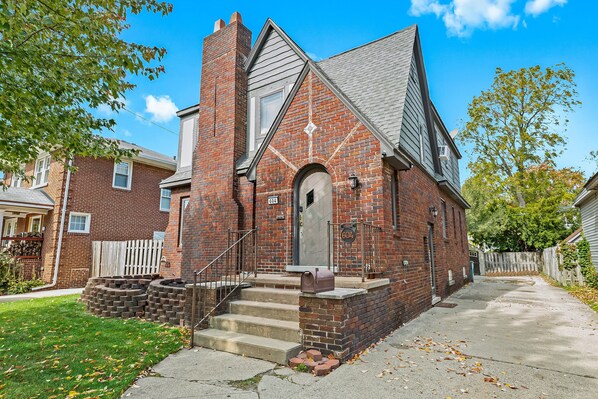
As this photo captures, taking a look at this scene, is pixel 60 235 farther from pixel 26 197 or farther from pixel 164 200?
pixel 164 200

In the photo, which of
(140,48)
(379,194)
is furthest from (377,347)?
(140,48)

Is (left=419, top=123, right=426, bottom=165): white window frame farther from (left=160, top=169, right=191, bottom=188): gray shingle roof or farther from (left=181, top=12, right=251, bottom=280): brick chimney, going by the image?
(left=160, top=169, right=191, bottom=188): gray shingle roof

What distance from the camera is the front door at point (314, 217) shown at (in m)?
7.12

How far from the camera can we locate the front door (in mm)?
7117

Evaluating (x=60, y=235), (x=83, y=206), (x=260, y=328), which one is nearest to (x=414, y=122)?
(x=260, y=328)

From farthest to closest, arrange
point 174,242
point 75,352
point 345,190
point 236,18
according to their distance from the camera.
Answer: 1. point 174,242
2. point 236,18
3. point 345,190
4. point 75,352

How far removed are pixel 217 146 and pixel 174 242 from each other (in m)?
3.72

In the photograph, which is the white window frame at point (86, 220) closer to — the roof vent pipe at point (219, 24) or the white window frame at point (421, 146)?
the roof vent pipe at point (219, 24)

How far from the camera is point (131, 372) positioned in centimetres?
401

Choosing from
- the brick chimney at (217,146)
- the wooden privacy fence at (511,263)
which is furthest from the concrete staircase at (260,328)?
the wooden privacy fence at (511,263)

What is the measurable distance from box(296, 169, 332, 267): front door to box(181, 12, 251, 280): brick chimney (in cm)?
217

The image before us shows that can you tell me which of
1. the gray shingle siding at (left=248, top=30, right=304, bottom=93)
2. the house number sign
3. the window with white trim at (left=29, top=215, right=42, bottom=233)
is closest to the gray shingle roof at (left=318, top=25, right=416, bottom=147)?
the gray shingle siding at (left=248, top=30, right=304, bottom=93)

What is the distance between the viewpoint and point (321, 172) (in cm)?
736

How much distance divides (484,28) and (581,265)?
10303mm
